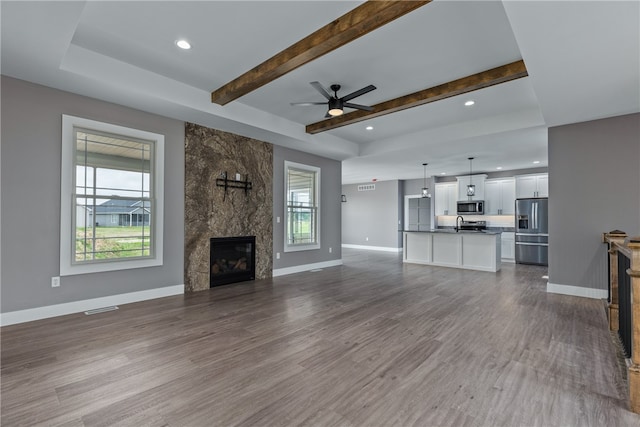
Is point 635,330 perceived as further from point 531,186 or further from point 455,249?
point 531,186

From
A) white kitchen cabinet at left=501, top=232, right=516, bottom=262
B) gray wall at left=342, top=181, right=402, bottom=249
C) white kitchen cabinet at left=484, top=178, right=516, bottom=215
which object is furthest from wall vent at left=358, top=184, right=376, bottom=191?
white kitchen cabinet at left=501, top=232, right=516, bottom=262

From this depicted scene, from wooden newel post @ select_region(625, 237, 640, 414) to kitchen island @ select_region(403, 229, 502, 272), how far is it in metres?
5.32

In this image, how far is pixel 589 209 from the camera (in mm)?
4762

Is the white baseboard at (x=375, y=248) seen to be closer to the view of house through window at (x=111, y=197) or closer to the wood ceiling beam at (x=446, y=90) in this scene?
the wood ceiling beam at (x=446, y=90)

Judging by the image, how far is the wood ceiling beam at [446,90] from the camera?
366cm

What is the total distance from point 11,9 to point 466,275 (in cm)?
762

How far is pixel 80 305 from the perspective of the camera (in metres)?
3.92

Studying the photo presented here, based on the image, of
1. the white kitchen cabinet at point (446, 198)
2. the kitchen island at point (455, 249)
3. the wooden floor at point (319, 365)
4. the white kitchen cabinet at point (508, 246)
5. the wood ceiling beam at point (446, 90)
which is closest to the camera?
the wooden floor at point (319, 365)

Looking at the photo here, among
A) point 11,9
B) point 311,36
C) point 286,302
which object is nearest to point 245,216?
point 286,302

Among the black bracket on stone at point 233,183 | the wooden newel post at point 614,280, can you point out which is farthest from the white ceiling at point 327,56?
the wooden newel post at point 614,280

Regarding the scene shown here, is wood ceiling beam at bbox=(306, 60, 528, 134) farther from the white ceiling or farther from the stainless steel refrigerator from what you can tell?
the stainless steel refrigerator

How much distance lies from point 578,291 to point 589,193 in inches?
62.4

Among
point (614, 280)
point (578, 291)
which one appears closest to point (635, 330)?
point (614, 280)

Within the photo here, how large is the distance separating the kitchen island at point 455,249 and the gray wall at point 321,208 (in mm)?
2179
